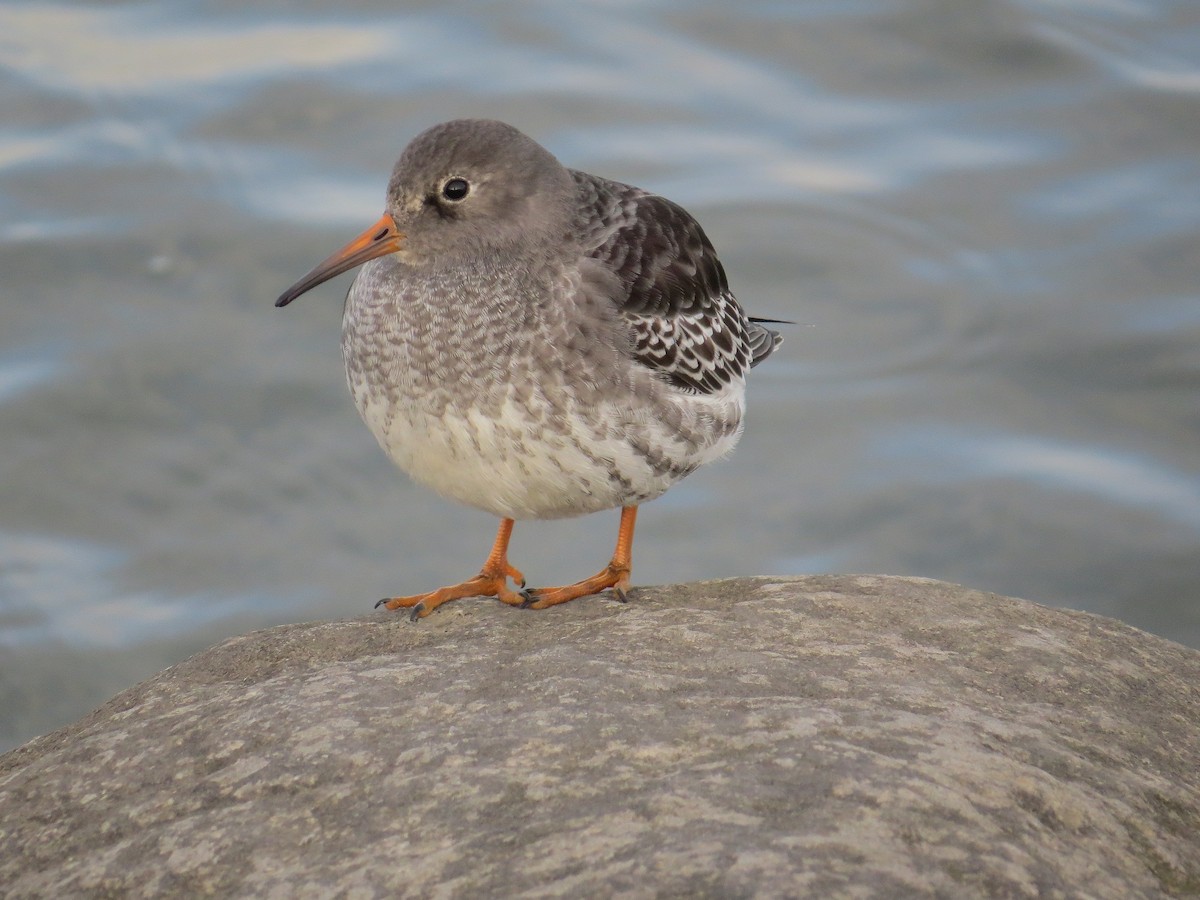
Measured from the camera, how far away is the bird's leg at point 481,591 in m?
6.79

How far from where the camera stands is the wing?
24.3 feet

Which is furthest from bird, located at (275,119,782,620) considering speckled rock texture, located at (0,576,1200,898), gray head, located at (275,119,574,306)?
speckled rock texture, located at (0,576,1200,898)

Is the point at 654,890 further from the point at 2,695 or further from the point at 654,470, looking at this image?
the point at 2,695

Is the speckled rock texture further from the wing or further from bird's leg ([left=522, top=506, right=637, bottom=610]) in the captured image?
the wing

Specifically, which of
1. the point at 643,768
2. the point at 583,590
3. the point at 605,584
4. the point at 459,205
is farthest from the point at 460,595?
the point at 643,768

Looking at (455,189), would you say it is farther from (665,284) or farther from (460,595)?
(460,595)

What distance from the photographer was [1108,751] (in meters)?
4.96

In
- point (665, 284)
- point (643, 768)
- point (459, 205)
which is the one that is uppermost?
point (459, 205)

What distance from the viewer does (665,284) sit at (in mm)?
7727

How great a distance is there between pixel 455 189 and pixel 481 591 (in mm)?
1991

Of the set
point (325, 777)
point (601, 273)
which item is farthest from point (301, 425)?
point (325, 777)

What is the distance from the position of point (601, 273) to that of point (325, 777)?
3405mm

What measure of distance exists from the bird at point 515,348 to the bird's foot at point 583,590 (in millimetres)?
10

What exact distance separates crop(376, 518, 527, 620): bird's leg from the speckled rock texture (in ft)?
1.97
